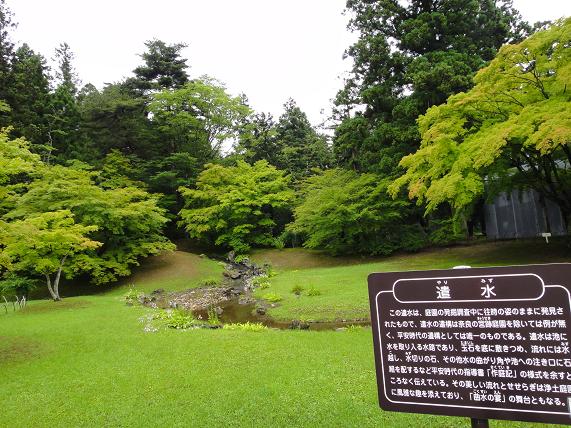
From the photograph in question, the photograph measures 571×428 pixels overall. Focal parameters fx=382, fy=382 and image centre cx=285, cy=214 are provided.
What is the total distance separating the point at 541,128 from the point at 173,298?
15700mm

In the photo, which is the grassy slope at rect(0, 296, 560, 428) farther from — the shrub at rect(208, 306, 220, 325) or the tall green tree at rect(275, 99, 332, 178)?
the tall green tree at rect(275, 99, 332, 178)

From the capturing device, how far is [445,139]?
13.4m

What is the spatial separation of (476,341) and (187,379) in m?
5.02

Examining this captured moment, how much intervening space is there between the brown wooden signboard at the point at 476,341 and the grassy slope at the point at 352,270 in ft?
26.9

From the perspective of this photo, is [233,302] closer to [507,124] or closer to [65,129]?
[507,124]

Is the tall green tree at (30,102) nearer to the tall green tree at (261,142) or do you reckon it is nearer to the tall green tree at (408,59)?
the tall green tree at (261,142)

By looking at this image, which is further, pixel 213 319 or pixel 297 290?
pixel 297 290

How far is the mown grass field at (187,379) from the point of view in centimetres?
472

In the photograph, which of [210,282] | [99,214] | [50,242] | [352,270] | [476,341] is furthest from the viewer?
[210,282]

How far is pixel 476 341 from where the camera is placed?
251 cm

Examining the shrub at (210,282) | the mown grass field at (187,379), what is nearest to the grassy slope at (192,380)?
the mown grass field at (187,379)

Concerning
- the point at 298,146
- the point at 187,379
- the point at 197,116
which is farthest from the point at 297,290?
the point at 298,146

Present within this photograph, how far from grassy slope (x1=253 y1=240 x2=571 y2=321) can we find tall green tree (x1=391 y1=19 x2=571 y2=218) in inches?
111

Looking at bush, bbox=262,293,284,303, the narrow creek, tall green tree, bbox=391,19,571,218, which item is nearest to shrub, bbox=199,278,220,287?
Answer: the narrow creek
